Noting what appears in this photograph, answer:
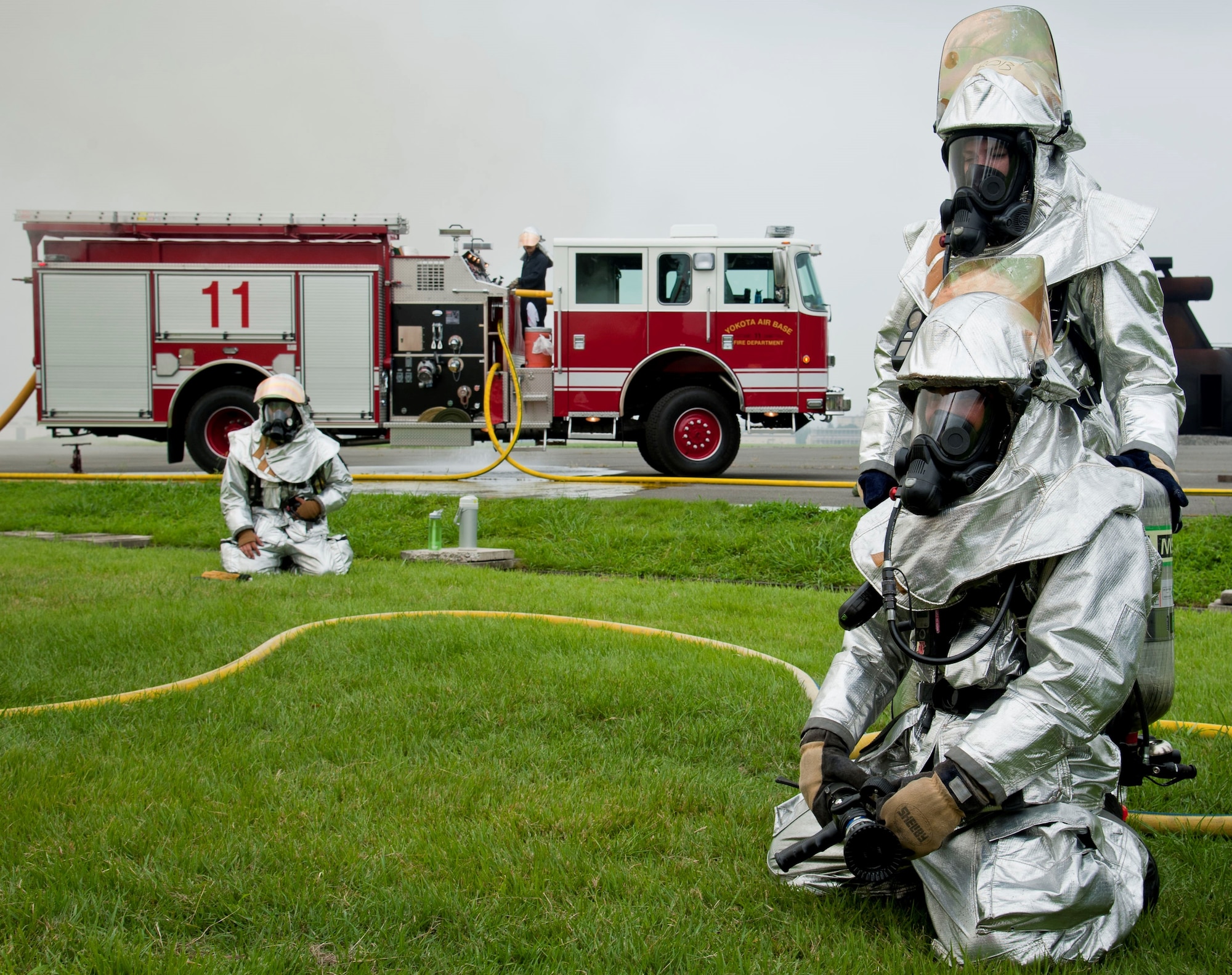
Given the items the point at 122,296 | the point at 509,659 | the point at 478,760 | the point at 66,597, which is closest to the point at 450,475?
the point at 122,296

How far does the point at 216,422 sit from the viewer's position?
12.2 meters

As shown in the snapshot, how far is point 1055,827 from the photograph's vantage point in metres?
2.03

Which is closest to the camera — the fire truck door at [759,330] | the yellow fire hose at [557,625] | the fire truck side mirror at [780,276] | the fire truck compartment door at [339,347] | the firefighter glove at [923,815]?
the firefighter glove at [923,815]

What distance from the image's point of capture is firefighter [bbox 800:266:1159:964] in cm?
198

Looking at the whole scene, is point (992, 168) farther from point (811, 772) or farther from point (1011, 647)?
point (811, 772)

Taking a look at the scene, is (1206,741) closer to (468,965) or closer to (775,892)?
(775,892)

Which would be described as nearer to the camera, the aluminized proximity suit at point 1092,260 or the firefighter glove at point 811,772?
the firefighter glove at point 811,772

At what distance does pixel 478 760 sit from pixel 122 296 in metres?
11.1

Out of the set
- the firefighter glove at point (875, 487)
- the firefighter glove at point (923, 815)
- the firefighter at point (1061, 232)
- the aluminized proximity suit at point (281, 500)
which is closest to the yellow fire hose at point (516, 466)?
the aluminized proximity suit at point (281, 500)

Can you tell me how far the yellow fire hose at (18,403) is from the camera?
12.3 metres

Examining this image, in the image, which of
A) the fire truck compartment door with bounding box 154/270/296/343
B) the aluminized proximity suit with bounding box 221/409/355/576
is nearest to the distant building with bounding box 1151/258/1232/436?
the aluminized proximity suit with bounding box 221/409/355/576

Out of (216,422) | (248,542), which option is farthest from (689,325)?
(248,542)

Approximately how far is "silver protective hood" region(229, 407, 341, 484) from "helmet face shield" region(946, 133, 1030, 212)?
17.8 ft

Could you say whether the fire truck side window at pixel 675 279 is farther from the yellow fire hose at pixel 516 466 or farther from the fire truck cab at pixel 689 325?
the yellow fire hose at pixel 516 466
